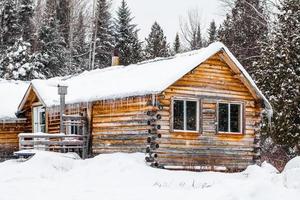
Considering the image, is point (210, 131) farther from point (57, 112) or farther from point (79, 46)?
point (79, 46)

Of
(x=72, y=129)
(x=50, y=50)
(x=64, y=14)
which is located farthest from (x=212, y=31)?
(x=72, y=129)

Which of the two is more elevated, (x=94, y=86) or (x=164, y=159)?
(x=94, y=86)

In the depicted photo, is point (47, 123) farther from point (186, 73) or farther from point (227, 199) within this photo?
point (227, 199)

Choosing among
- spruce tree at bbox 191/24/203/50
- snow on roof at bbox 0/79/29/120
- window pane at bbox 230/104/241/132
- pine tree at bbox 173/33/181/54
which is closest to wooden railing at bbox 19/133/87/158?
snow on roof at bbox 0/79/29/120

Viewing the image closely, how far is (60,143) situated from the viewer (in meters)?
24.2

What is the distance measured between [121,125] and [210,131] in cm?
343

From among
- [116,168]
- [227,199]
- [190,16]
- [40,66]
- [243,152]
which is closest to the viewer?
[227,199]

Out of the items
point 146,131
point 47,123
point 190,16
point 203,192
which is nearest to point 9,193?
point 203,192

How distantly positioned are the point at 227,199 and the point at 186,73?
11.6m

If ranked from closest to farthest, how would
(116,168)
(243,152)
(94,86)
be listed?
(116,168), (243,152), (94,86)

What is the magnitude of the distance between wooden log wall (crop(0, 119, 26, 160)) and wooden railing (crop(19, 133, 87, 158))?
475cm

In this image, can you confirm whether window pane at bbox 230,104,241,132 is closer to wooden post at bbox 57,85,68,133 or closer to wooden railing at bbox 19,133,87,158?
wooden railing at bbox 19,133,87,158

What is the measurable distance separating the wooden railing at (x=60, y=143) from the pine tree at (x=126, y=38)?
102 ft

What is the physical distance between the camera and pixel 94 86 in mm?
26625
